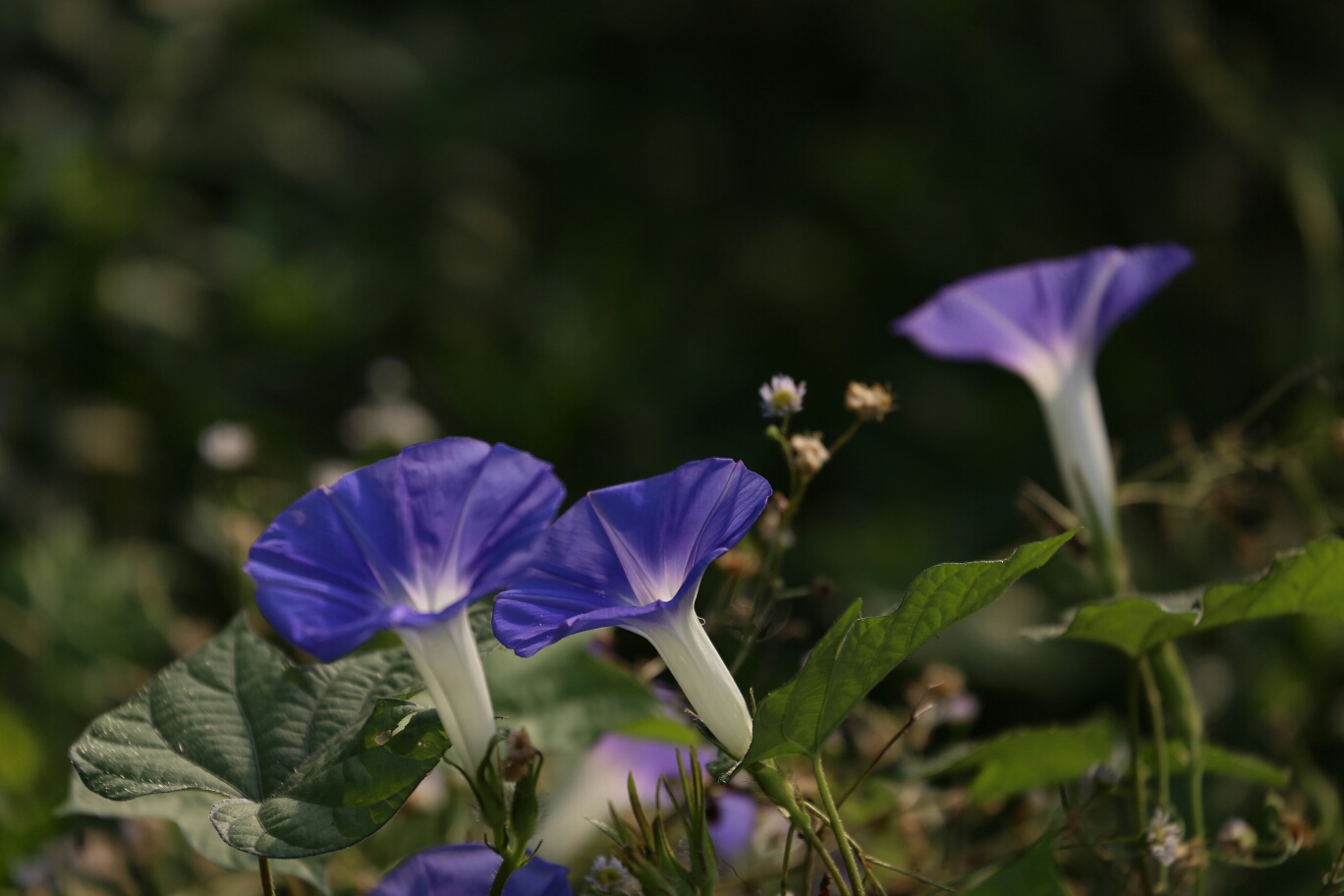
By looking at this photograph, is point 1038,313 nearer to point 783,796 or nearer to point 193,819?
point 783,796

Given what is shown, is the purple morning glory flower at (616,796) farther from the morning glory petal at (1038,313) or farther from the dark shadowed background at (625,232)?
the dark shadowed background at (625,232)

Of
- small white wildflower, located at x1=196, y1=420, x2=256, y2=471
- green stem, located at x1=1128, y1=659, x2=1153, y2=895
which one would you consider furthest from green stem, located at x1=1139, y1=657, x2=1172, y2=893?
small white wildflower, located at x1=196, y1=420, x2=256, y2=471

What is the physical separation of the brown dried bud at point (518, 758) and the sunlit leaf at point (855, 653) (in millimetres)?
70

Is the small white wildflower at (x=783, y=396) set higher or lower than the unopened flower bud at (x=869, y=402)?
higher

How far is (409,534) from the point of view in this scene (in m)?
0.37

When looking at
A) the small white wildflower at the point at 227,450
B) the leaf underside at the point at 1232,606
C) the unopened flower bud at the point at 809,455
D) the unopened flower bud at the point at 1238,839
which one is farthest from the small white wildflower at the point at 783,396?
the small white wildflower at the point at 227,450

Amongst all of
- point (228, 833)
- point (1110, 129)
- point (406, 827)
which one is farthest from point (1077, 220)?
point (228, 833)

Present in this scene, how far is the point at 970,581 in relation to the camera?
345mm

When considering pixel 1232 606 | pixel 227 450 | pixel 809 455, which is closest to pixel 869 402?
pixel 809 455

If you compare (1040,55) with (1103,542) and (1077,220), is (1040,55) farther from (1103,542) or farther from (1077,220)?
(1103,542)

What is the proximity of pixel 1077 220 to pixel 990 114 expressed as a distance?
0.20 meters

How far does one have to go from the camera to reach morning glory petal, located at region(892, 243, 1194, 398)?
57 cm

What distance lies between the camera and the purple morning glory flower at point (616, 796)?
54 centimetres

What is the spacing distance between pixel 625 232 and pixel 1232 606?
147 centimetres
